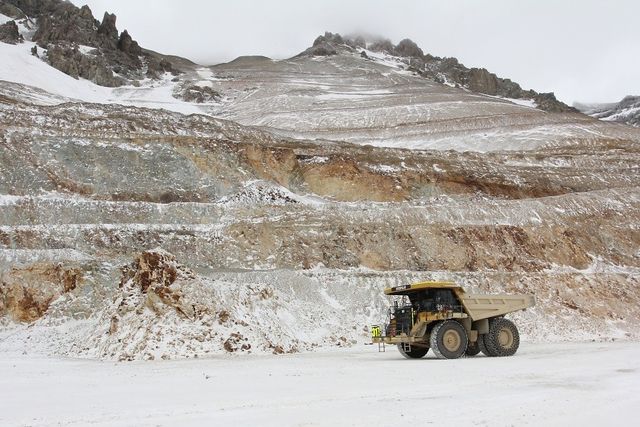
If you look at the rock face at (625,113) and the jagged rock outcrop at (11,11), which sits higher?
the rock face at (625,113)

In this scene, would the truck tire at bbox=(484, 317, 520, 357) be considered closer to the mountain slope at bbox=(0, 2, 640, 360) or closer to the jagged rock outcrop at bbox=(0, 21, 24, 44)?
the mountain slope at bbox=(0, 2, 640, 360)

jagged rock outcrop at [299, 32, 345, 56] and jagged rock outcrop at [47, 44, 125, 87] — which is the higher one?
jagged rock outcrop at [299, 32, 345, 56]

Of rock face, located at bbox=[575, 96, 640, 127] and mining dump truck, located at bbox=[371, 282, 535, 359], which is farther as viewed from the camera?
rock face, located at bbox=[575, 96, 640, 127]

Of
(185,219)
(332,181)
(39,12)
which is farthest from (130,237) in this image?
(39,12)

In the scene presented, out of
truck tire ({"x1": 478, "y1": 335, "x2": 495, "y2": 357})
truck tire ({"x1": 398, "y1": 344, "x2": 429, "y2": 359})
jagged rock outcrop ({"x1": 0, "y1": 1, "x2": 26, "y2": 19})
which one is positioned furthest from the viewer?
jagged rock outcrop ({"x1": 0, "y1": 1, "x2": 26, "y2": 19})

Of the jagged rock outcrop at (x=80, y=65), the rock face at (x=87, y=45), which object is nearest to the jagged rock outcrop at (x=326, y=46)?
the rock face at (x=87, y=45)

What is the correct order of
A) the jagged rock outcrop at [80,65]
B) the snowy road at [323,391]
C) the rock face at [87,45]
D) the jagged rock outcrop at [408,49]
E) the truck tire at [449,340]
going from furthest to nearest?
the jagged rock outcrop at [408,49]
the rock face at [87,45]
the jagged rock outcrop at [80,65]
the truck tire at [449,340]
the snowy road at [323,391]

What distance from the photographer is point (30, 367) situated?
47.4 feet

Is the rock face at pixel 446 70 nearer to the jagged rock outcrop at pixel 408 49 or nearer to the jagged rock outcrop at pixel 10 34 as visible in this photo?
the jagged rock outcrop at pixel 408 49

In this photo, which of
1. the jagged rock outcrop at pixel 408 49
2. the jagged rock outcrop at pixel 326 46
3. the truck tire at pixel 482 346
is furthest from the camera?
the jagged rock outcrop at pixel 408 49

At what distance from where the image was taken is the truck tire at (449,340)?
53.4 feet

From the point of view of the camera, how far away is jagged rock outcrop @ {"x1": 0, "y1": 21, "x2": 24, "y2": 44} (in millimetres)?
81438

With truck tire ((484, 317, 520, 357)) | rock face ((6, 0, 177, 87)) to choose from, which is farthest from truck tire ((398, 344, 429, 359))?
rock face ((6, 0, 177, 87))

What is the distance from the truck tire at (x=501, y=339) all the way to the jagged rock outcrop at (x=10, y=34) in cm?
8551
